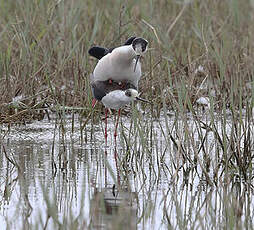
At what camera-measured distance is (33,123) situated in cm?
669

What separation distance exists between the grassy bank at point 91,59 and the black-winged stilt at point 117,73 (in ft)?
0.61

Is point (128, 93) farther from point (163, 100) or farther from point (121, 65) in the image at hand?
point (163, 100)

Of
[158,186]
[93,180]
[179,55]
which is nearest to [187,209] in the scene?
[158,186]

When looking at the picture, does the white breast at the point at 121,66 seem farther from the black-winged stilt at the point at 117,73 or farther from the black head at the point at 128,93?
the black head at the point at 128,93

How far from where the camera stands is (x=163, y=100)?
4.98 metres

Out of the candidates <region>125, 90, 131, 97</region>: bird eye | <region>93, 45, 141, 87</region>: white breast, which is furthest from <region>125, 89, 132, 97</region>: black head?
<region>93, 45, 141, 87</region>: white breast

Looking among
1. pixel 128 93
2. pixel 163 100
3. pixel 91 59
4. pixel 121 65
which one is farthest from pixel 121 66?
pixel 91 59

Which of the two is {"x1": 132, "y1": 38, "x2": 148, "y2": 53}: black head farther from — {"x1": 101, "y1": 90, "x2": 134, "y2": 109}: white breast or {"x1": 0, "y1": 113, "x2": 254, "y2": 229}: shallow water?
{"x1": 0, "y1": 113, "x2": 254, "y2": 229}: shallow water

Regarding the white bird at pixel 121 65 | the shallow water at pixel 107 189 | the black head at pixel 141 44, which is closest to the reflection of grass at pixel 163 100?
the shallow water at pixel 107 189

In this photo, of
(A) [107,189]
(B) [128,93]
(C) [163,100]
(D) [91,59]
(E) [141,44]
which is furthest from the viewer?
(D) [91,59]

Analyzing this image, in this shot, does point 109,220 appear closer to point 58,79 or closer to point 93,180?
point 93,180

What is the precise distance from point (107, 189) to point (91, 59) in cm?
349

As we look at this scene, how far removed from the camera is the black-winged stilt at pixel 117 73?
585 centimetres

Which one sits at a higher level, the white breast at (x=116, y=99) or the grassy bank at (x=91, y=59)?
the grassy bank at (x=91, y=59)
